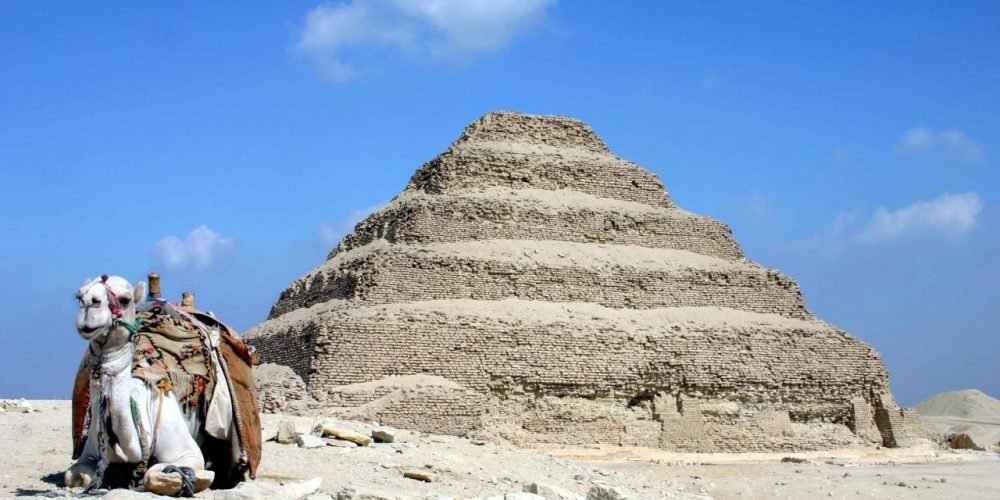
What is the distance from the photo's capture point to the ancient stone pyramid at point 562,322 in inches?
1040

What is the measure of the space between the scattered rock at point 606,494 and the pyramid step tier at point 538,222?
1796 cm

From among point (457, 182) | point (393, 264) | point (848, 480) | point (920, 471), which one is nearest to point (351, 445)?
point (848, 480)

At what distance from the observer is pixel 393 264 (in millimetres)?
28234

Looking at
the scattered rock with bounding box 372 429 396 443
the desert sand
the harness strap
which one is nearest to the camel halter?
the harness strap

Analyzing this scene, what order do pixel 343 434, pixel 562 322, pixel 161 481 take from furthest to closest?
pixel 562 322, pixel 343 434, pixel 161 481

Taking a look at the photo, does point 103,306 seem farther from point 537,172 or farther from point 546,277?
point 537,172

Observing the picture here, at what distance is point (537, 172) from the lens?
3288 cm

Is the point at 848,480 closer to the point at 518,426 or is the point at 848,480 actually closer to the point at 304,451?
the point at 518,426

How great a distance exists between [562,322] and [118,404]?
19715 mm

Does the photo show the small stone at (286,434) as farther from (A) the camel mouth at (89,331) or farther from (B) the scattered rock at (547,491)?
(A) the camel mouth at (89,331)

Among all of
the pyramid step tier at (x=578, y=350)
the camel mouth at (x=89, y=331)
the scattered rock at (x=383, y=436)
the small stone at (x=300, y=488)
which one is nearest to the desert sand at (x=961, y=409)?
the pyramid step tier at (x=578, y=350)

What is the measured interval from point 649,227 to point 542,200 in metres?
3.21

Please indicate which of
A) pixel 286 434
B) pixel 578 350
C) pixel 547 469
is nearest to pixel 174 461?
pixel 286 434

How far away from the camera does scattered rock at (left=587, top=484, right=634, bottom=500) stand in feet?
39.4
